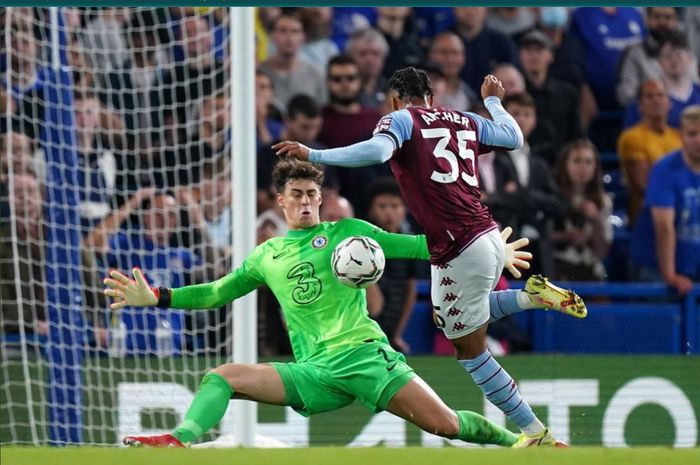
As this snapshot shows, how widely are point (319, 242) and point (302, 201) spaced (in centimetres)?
27

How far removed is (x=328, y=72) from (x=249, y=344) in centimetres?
340

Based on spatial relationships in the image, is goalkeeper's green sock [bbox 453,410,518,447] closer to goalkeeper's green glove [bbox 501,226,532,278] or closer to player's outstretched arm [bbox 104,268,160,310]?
goalkeeper's green glove [bbox 501,226,532,278]

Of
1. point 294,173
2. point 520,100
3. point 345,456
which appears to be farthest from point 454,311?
point 520,100

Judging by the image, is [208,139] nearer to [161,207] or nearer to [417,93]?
[161,207]

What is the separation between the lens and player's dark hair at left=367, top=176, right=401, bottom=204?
11656mm

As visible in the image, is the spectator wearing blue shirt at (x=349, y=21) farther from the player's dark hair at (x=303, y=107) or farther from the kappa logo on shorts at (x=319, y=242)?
the kappa logo on shorts at (x=319, y=242)

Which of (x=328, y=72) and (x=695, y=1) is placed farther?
(x=328, y=72)

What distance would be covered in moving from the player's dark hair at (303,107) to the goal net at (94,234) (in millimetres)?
675

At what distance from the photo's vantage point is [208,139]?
11672 millimetres

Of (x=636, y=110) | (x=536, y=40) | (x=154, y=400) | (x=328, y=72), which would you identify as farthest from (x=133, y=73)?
(x=636, y=110)

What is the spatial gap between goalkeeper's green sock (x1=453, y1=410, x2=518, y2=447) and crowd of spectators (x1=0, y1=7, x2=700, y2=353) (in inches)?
120

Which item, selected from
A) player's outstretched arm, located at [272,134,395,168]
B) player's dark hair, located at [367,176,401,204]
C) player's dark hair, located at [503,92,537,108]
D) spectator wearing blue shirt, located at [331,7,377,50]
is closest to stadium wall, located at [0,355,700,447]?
player's dark hair, located at [367,176,401,204]

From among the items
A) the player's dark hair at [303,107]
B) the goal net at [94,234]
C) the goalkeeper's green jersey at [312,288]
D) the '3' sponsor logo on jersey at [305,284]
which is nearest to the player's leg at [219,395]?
the goalkeeper's green jersey at [312,288]

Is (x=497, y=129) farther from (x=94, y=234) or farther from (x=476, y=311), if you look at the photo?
(x=94, y=234)
